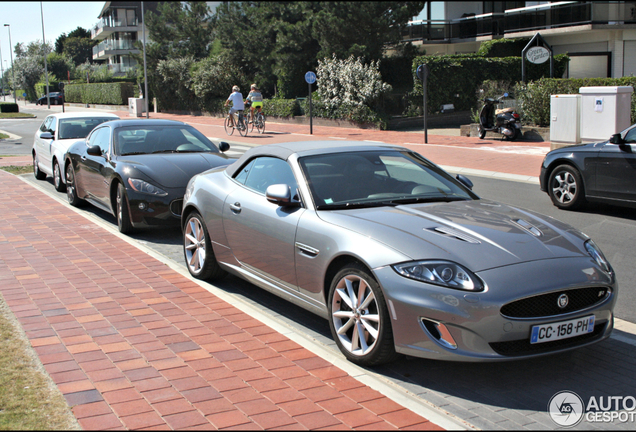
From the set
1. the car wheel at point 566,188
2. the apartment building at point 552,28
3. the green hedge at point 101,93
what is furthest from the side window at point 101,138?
the green hedge at point 101,93

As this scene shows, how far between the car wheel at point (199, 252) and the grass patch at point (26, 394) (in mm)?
1947

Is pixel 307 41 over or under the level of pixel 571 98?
over

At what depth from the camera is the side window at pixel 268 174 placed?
538 centimetres

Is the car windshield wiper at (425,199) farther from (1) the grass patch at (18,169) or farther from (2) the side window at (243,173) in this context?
(1) the grass patch at (18,169)

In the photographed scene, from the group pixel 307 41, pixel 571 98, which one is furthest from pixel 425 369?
pixel 307 41

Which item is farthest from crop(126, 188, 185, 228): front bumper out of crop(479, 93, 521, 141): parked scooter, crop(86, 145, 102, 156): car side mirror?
crop(479, 93, 521, 141): parked scooter

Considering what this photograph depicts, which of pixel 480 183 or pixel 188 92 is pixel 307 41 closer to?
pixel 188 92

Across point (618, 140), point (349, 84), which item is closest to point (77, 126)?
point (618, 140)

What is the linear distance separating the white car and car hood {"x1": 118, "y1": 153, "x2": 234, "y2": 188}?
4.03 m

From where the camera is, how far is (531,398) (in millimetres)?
3842

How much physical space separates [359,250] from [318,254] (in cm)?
46

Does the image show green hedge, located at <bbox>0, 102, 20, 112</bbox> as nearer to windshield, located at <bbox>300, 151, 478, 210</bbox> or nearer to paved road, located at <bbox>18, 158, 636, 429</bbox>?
windshield, located at <bbox>300, 151, 478, 210</bbox>

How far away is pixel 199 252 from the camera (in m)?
6.45

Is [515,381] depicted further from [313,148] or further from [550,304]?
[313,148]
